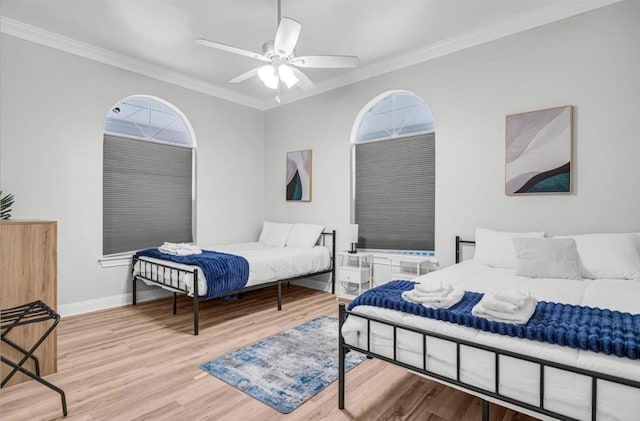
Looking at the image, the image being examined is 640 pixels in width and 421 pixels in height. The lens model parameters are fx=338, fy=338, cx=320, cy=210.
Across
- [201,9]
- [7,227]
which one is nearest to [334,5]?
[201,9]

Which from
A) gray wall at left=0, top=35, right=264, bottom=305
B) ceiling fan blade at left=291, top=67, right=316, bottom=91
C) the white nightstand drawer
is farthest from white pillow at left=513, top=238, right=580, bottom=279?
gray wall at left=0, top=35, right=264, bottom=305

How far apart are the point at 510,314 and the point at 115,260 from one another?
4122 millimetres

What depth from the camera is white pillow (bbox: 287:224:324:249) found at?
471cm

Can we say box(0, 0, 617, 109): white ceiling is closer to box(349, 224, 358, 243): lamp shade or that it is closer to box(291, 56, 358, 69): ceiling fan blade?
box(291, 56, 358, 69): ceiling fan blade

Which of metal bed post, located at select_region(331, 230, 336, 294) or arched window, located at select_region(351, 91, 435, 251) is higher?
arched window, located at select_region(351, 91, 435, 251)

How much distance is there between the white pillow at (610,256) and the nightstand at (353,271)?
2.19 metres

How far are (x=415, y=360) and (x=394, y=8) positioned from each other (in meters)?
2.87

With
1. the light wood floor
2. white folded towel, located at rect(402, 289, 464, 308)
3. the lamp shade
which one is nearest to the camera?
white folded towel, located at rect(402, 289, 464, 308)

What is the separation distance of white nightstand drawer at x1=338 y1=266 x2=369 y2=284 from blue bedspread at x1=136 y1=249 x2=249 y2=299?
1.27 metres

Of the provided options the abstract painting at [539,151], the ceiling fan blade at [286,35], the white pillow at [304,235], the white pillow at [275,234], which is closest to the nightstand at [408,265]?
the white pillow at [304,235]

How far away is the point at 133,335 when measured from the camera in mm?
3131

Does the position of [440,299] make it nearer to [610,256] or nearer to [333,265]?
[610,256]

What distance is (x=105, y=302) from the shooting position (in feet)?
12.9

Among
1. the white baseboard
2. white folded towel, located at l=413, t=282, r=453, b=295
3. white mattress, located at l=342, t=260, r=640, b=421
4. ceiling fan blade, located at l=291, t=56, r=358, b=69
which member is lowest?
the white baseboard
